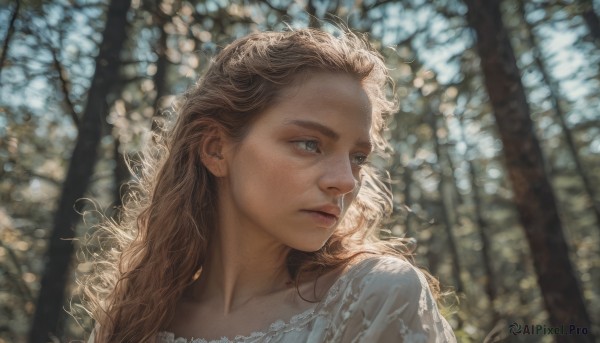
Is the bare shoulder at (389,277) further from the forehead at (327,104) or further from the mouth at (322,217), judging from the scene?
the forehead at (327,104)

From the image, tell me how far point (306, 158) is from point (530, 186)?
11.1ft

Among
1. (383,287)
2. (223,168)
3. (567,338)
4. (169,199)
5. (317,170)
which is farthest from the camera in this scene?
(567,338)

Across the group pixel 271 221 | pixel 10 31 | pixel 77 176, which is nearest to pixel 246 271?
pixel 271 221

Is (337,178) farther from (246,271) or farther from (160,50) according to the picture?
(160,50)

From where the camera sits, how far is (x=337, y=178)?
1.92 m

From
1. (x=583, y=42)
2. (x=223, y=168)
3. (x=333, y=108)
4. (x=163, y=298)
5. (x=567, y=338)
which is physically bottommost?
(x=567, y=338)

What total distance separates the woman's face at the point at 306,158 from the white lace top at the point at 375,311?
24 centimetres

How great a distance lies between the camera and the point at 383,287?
1.68 meters

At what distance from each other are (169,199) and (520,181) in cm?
339

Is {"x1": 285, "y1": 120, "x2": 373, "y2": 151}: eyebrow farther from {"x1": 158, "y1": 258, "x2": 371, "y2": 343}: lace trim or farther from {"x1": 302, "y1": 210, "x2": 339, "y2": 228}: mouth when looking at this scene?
{"x1": 158, "y1": 258, "x2": 371, "y2": 343}: lace trim

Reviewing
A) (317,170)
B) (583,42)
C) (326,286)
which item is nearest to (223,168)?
(317,170)

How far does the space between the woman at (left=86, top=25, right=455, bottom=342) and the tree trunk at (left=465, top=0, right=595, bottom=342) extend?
8.23ft

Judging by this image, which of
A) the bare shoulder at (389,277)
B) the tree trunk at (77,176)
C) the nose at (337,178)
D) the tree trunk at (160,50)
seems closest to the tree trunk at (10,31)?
the tree trunk at (77,176)

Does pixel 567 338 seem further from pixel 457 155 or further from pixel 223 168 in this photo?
pixel 457 155
